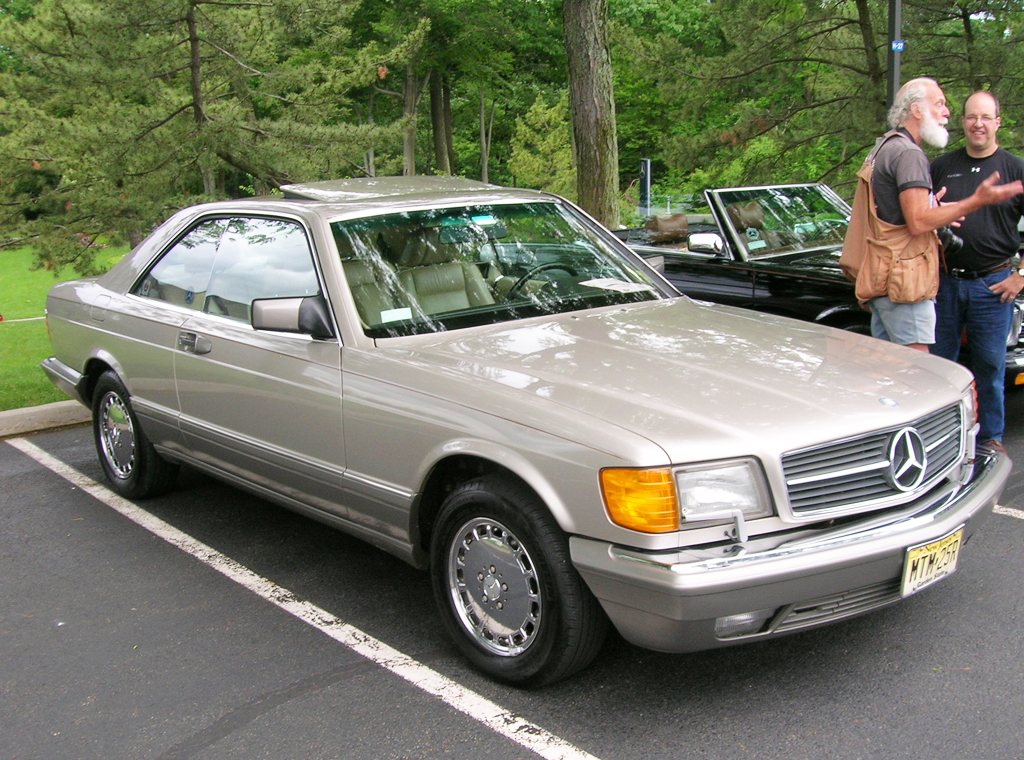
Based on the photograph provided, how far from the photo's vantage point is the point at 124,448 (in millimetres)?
5410

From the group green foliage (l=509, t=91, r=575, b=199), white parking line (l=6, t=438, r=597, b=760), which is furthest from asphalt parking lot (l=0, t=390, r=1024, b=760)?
green foliage (l=509, t=91, r=575, b=199)

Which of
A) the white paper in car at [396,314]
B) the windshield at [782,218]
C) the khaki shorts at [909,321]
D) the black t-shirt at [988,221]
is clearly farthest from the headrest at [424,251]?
the windshield at [782,218]

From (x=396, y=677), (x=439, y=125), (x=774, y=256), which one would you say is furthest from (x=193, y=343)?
(x=439, y=125)

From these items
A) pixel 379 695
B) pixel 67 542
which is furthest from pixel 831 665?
pixel 67 542

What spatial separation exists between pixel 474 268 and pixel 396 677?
1718mm

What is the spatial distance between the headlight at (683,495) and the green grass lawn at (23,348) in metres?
6.34

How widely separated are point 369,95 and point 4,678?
37646 mm

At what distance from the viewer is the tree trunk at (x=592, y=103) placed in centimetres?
987

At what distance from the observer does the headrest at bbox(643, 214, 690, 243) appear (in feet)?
26.0

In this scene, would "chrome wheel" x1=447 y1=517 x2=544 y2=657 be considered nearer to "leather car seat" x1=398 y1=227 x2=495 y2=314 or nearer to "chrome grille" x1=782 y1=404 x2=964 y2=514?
"chrome grille" x1=782 y1=404 x2=964 y2=514

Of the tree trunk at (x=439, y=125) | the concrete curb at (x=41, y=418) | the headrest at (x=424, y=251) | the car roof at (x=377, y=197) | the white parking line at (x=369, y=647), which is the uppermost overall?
the tree trunk at (x=439, y=125)

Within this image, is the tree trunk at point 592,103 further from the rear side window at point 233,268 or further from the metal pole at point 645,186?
the metal pole at point 645,186

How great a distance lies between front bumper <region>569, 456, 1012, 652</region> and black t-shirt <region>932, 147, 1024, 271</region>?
215 centimetres

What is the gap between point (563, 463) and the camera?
2926mm
